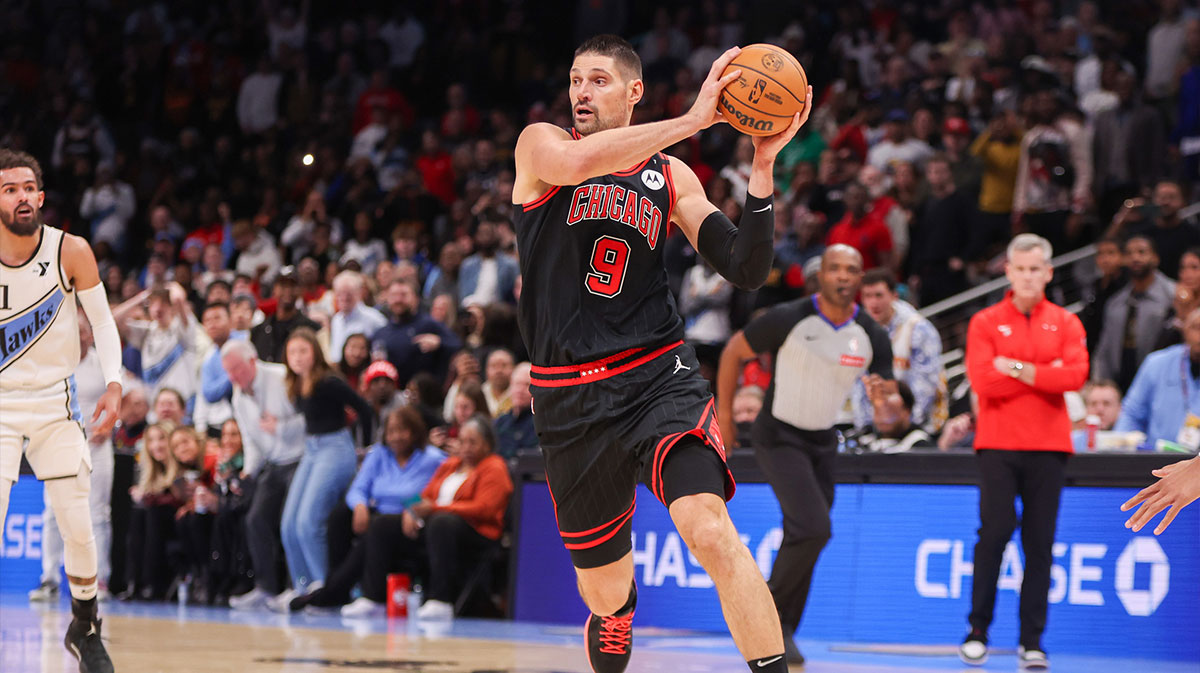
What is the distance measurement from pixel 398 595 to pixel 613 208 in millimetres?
6928

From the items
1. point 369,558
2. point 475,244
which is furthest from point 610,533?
point 475,244

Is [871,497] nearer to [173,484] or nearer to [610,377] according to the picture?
[610,377]

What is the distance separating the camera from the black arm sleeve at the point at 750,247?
5094mm

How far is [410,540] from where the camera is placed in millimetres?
11836

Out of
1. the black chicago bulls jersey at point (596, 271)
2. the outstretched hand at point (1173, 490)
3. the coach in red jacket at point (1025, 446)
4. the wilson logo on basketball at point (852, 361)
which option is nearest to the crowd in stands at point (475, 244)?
the coach in red jacket at point (1025, 446)

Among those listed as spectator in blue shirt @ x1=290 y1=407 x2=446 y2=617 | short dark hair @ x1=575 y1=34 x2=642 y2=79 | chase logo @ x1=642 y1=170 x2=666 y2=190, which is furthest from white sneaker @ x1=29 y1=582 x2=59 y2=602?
short dark hair @ x1=575 y1=34 x2=642 y2=79

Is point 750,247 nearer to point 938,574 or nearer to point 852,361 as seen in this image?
point 852,361

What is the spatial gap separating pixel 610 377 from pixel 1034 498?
3.98 meters

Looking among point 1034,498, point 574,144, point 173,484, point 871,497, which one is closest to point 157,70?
point 173,484

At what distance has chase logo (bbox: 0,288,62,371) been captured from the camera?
277 inches

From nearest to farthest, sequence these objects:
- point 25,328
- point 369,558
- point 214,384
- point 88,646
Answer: point 88,646, point 25,328, point 369,558, point 214,384

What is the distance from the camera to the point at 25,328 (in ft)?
23.1

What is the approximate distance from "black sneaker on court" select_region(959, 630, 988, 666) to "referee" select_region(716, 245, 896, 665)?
0.95 meters

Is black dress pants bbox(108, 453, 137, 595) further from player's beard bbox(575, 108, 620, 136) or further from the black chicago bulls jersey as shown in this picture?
player's beard bbox(575, 108, 620, 136)
